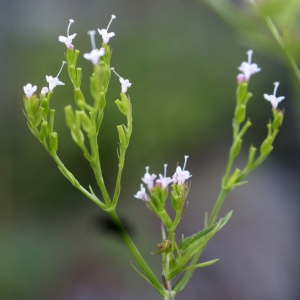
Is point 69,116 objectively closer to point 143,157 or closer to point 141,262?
point 141,262

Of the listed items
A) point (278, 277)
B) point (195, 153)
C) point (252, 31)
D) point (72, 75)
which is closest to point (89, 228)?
point (195, 153)

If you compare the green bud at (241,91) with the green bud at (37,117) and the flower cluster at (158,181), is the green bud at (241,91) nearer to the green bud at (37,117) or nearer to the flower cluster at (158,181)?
the flower cluster at (158,181)

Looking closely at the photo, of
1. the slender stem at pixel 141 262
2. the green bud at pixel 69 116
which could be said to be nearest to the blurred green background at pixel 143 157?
the slender stem at pixel 141 262

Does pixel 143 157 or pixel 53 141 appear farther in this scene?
pixel 143 157

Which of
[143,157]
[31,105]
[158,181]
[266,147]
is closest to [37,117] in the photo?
[31,105]

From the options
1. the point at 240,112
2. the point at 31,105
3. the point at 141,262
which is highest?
the point at 31,105

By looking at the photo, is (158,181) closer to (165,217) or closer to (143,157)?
(165,217)

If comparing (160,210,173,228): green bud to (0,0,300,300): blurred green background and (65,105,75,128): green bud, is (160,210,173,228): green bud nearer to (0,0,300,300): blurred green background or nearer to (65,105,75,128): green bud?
(65,105,75,128): green bud

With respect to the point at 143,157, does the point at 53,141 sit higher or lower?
lower

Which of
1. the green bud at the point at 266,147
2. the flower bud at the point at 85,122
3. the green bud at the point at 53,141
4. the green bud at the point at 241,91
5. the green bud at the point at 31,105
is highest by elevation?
the green bud at the point at 31,105
